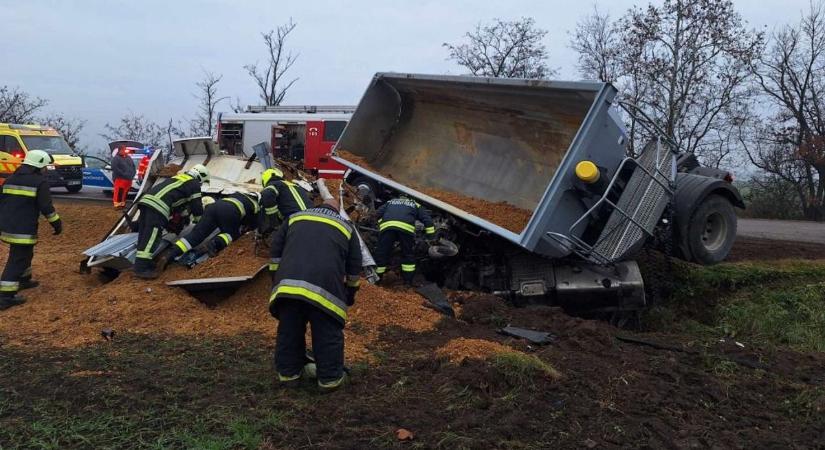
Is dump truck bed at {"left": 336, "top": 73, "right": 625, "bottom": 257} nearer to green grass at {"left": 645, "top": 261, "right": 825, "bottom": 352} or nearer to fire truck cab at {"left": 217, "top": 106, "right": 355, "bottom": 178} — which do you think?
green grass at {"left": 645, "top": 261, "right": 825, "bottom": 352}

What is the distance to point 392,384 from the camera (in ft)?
13.3

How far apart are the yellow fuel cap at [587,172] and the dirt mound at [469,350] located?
1.79 metres

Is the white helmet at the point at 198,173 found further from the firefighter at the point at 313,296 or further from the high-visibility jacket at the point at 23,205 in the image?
the firefighter at the point at 313,296

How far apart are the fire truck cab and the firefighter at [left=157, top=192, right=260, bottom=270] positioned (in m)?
7.09

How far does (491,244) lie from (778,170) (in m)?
22.5

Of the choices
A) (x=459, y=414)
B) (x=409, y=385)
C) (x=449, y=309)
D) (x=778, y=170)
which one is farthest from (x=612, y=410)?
(x=778, y=170)

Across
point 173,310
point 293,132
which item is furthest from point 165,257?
point 293,132

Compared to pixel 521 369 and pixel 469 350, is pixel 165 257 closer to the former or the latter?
pixel 469 350

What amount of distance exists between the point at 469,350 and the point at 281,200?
10.3 ft

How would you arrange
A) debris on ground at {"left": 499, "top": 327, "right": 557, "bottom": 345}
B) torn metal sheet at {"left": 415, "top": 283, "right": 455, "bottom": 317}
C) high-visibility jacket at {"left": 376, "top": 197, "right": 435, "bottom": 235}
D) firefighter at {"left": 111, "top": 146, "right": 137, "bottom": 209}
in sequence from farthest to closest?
firefighter at {"left": 111, "top": 146, "right": 137, "bottom": 209} < high-visibility jacket at {"left": 376, "top": 197, "right": 435, "bottom": 235} < torn metal sheet at {"left": 415, "top": 283, "right": 455, "bottom": 317} < debris on ground at {"left": 499, "top": 327, "right": 557, "bottom": 345}

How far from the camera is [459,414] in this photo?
3.52 meters

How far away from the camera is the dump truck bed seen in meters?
5.80

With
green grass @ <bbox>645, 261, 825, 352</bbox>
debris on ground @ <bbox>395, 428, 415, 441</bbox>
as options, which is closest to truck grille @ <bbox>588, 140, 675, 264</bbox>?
green grass @ <bbox>645, 261, 825, 352</bbox>

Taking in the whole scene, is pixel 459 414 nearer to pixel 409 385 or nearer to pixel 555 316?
pixel 409 385
